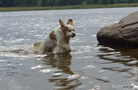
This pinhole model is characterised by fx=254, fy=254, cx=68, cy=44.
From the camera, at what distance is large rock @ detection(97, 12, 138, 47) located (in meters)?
12.1

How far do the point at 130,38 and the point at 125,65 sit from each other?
445 cm

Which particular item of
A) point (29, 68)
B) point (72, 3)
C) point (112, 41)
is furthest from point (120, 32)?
point (72, 3)

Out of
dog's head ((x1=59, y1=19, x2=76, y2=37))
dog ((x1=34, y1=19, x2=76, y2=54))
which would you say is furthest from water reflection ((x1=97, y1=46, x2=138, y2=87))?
dog ((x1=34, y1=19, x2=76, y2=54))

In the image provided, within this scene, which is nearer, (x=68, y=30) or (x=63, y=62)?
(x=63, y=62)

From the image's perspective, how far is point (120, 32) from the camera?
12852 mm

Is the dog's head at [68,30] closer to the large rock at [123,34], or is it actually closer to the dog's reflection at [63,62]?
the dog's reflection at [63,62]

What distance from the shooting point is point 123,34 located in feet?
41.2

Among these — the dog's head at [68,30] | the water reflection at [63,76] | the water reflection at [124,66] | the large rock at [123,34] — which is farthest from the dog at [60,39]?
the large rock at [123,34]

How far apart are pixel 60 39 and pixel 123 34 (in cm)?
341

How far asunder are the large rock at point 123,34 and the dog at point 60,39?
2.89 metres

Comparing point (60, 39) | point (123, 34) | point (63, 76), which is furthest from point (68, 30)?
point (63, 76)

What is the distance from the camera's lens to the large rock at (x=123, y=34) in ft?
39.8

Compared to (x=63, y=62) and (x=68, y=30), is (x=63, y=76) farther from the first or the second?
(x=68, y=30)

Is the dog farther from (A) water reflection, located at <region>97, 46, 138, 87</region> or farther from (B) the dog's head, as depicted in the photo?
(A) water reflection, located at <region>97, 46, 138, 87</region>
